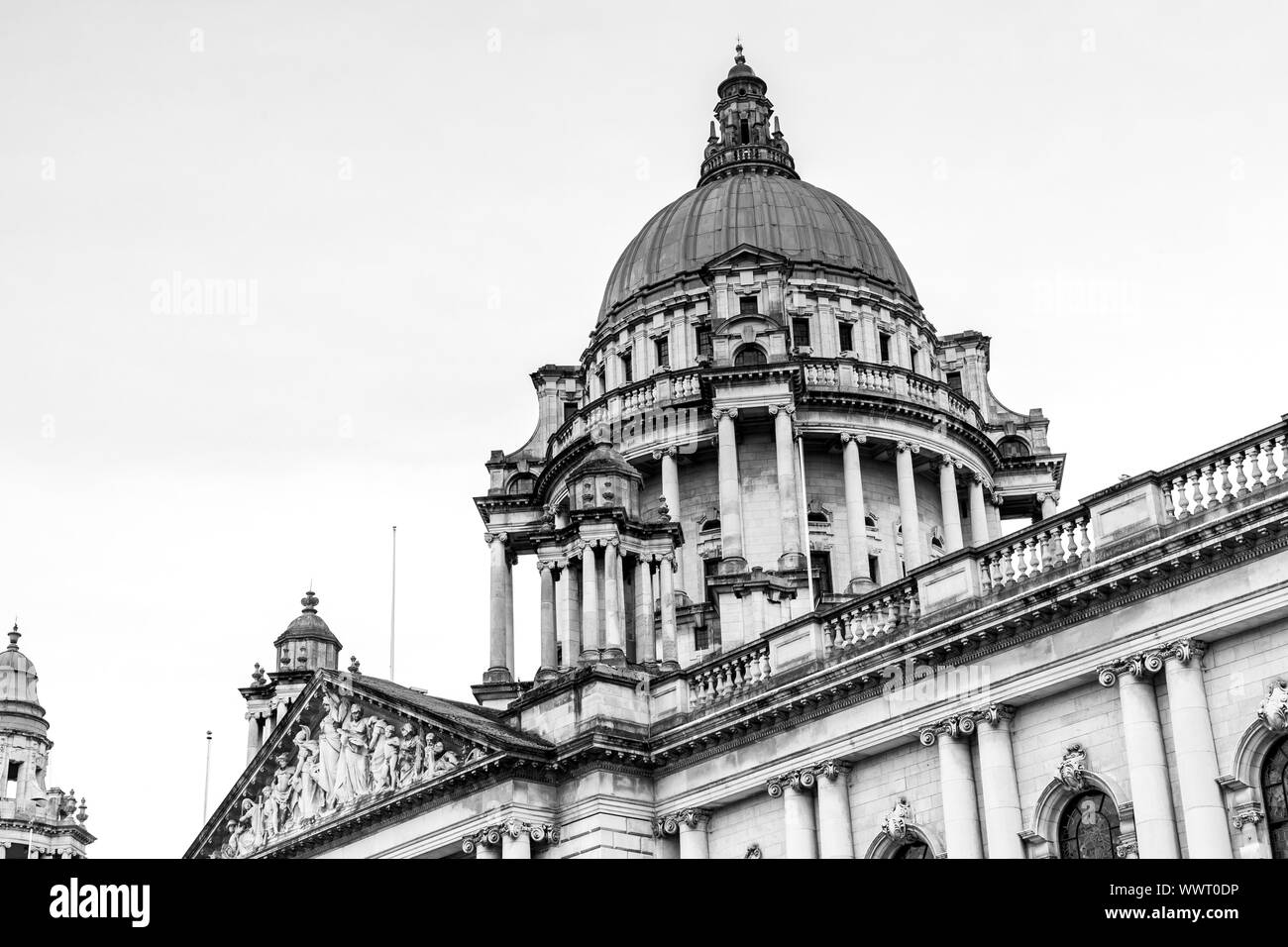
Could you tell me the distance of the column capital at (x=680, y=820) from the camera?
1522 inches

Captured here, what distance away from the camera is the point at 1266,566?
29.1 metres

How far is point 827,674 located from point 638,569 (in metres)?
10.3

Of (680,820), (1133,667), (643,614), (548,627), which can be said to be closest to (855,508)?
(548,627)

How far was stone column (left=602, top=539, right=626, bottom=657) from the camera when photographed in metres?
42.9

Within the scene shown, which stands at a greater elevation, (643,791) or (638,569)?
(638,569)

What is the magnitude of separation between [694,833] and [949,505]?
24.8 metres

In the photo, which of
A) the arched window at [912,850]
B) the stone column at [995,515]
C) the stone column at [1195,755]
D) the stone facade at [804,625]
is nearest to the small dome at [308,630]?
the stone facade at [804,625]

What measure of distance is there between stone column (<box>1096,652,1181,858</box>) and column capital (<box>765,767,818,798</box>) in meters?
7.22

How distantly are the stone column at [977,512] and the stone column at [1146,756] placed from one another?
30007 mm

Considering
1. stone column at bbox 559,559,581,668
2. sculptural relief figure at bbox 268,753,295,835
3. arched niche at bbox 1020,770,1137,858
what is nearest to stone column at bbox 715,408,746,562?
stone column at bbox 559,559,581,668

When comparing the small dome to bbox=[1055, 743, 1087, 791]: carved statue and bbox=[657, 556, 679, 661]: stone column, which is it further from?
bbox=[1055, 743, 1087, 791]: carved statue

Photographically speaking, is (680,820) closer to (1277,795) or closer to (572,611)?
(572,611)
